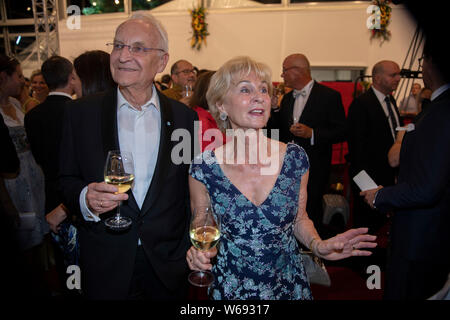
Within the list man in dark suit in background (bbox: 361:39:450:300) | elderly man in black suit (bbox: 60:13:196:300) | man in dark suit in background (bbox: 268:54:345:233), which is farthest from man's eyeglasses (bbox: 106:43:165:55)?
man in dark suit in background (bbox: 268:54:345:233)

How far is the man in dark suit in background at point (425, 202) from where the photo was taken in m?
1.69

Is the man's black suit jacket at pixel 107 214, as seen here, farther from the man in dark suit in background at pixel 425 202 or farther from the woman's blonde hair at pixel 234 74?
the man in dark suit in background at pixel 425 202

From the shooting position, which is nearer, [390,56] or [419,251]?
[419,251]

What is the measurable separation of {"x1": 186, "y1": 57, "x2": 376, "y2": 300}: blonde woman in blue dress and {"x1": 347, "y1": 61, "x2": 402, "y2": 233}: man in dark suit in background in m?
2.22

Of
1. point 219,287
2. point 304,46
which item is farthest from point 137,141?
point 304,46

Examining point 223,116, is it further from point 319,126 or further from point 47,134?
point 319,126

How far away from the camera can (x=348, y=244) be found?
1.38 m

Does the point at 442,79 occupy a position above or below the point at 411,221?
above

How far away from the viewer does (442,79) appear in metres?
1.76

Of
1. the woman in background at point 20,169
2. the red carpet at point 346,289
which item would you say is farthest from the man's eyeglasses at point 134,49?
the red carpet at point 346,289

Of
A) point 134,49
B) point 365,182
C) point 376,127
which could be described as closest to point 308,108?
point 376,127
